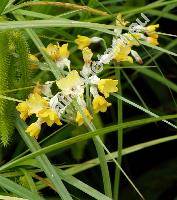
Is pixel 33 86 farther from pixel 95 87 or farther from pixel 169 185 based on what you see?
pixel 169 185

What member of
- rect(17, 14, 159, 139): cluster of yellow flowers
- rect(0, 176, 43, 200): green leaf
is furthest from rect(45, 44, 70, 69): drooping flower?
rect(0, 176, 43, 200): green leaf

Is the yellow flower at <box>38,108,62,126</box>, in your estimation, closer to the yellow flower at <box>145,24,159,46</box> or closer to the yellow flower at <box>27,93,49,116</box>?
the yellow flower at <box>27,93,49,116</box>

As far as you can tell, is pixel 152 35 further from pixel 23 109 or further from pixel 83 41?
pixel 23 109

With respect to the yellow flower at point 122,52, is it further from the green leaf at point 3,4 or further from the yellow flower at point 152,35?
the green leaf at point 3,4

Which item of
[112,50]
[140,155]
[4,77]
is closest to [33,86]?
[4,77]

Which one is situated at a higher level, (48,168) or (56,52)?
(56,52)

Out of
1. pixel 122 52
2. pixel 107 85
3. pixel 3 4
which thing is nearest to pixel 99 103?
pixel 107 85
